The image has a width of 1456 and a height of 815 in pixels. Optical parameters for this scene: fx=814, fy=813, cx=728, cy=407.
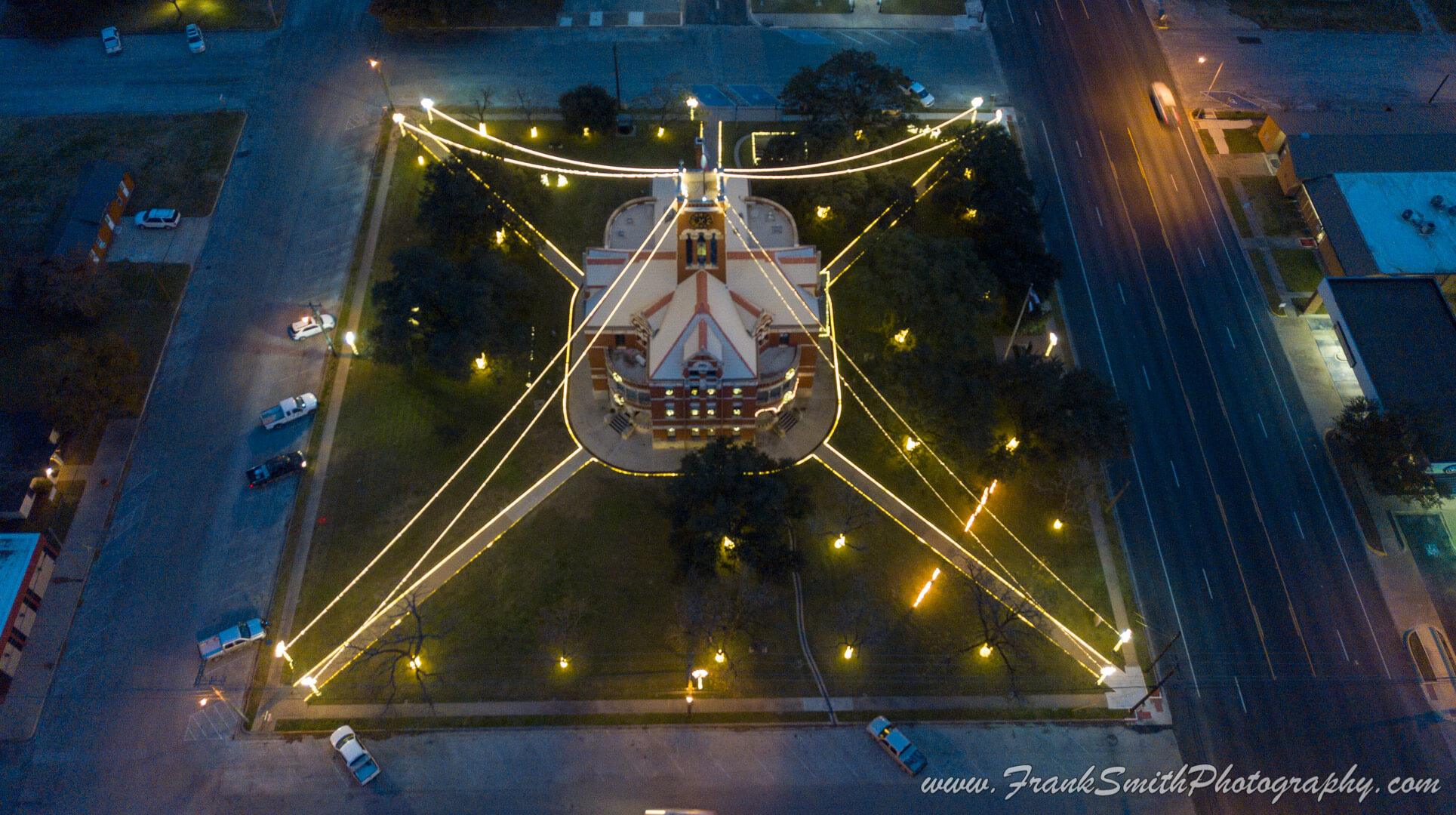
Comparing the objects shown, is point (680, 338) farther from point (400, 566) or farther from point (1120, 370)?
point (1120, 370)

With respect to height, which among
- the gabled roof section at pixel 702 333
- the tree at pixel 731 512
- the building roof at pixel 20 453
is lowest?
the tree at pixel 731 512

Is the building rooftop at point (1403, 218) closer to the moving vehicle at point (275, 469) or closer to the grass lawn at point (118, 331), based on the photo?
the moving vehicle at point (275, 469)

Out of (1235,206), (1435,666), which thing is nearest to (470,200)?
(1235,206)

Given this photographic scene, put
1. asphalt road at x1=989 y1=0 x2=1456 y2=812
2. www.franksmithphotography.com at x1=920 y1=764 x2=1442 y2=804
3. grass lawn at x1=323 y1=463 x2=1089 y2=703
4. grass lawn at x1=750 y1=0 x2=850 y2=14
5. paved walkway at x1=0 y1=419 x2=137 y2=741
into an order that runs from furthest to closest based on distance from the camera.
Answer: grass lawn at x1=750 y1=0 x2=850 y2=14
grass lawn at x1=323 y1=463 x2=1089 y2=703
asphalt road at x1=989 y1=0 x2=1456 y2=812
paved walkway at x1=0 y1=419 x2=137 y2=741
www.franksmithphotography.com at x1=920 y1=764 x2=1442 y2=804

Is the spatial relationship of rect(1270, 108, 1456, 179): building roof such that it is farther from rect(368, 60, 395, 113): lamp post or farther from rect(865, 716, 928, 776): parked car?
rect(368, 60, 395, 113): lamp post

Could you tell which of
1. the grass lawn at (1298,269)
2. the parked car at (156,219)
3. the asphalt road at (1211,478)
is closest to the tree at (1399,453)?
the asphalt road at (1211,478)

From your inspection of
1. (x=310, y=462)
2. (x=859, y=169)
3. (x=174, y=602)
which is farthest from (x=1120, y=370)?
(x=174, y=602)

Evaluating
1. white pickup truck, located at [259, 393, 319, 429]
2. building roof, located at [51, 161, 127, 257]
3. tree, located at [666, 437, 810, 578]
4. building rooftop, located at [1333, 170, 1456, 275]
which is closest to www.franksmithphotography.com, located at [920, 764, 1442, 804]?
tree, located at [666, 437, 810, 578]
